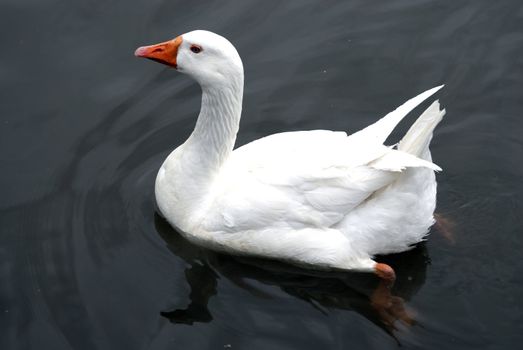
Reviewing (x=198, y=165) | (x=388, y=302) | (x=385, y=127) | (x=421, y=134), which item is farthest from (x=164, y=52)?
(x=388, y=302)

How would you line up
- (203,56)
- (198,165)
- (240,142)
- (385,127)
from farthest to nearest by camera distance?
(240,142)
(198,165)
(385,127)
(203,56)

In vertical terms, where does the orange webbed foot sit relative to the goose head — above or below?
below

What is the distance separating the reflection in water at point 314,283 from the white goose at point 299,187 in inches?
5.3

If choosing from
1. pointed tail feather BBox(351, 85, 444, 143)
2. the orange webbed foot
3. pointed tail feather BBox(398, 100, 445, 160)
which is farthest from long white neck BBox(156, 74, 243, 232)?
the orange webbed foot

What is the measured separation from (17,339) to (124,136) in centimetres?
251

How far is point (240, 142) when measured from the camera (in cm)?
859

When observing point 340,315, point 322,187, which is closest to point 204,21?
point 322,187

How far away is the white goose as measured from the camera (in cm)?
691

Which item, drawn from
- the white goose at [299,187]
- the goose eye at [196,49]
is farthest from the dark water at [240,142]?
the goose eye at [196,49]

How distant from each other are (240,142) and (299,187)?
175cm

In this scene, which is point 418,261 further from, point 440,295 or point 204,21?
point 204,21

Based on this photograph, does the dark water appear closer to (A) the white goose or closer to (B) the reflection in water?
(B) the reflection in water

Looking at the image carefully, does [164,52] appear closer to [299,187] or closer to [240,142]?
[299,187]

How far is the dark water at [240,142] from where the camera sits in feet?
22.5
